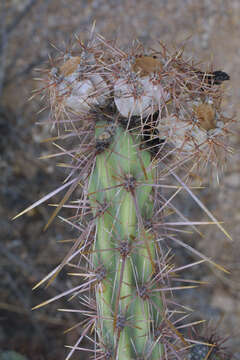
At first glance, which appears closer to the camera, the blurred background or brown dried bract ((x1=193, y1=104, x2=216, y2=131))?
brown dried bract ((x1=193, y1=104, x2=216, y2=131))

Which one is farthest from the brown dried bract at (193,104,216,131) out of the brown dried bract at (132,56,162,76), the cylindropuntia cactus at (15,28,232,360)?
the brown dried bract at (132,56,162,76)

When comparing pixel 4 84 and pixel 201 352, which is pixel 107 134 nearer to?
pixel 201 352

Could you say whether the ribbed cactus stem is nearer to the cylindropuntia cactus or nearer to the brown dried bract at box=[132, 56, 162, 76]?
the cylindropuntia cactus

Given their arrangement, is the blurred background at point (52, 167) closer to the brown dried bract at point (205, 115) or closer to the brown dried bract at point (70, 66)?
the brown dried bract at point (70, 66)

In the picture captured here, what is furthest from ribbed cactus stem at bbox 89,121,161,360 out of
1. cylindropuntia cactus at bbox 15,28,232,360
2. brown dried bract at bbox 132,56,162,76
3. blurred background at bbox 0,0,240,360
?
blurred background at bbox 0,0,240,360

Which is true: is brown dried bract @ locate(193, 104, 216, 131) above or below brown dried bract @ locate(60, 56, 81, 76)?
below

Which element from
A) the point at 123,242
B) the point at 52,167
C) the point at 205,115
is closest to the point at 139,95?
the point at 205,115

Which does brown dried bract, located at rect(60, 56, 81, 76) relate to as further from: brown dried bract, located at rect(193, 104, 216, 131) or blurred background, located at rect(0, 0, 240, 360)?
blurred background, located at rect(0, 0, 240, 360)

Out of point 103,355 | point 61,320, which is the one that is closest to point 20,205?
point 61,320
